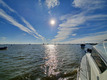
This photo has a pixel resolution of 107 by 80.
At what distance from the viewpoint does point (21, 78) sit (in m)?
5.40

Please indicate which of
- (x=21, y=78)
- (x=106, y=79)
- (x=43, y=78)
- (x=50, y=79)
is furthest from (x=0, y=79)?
(x=106, y=79)

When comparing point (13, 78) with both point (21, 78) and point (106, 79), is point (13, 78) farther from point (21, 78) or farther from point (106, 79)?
point (106, 79)

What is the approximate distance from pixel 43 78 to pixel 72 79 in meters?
2.80

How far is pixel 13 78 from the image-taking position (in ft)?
17.8

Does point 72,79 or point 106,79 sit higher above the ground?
point 106,79

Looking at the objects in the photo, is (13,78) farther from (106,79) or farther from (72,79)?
(106,79)

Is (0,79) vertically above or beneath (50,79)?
above

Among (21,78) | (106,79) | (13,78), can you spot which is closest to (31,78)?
(21,78)

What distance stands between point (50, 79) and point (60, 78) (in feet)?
3.22

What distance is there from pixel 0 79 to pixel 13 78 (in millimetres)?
1135

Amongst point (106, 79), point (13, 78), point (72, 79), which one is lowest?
point (72, 79)

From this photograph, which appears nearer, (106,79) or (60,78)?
(106,79)

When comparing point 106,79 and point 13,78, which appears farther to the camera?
point 13,78

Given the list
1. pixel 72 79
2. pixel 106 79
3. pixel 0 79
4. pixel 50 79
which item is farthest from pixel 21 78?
pixel 106 79
